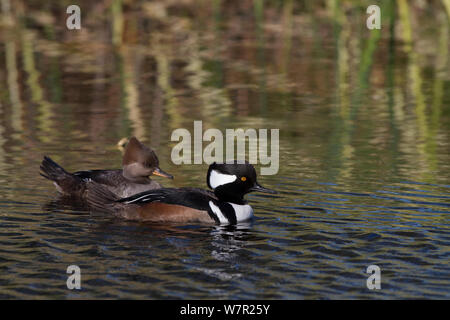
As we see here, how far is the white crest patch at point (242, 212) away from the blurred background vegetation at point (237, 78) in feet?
6.62

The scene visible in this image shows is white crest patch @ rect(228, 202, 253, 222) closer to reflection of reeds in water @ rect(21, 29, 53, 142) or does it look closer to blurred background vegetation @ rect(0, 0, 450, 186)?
blurred background vegetation @ rect(0, 0, 450, 186)

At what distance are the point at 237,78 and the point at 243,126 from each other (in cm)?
453

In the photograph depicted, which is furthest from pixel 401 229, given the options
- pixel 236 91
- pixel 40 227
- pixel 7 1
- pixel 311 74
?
pixel 7 1

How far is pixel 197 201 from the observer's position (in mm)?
10094

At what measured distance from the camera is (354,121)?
15602 mm

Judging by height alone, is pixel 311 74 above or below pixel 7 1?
below

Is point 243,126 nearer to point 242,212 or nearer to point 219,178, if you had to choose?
point 219,178

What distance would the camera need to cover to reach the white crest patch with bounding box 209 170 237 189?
10.4 metres

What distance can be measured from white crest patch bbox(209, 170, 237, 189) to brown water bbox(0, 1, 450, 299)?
503mm

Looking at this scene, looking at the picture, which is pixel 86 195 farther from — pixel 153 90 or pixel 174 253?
pixel 153 90

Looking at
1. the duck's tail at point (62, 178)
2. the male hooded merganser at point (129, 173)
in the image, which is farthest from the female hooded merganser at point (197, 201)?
the male hooded merganser at point (129, 173)

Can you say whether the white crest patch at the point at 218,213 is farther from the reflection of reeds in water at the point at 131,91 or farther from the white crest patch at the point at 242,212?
the reflection of reeds in water at the point at 131,91

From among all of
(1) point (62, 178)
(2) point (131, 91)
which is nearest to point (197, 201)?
(1) point (62, 178)
